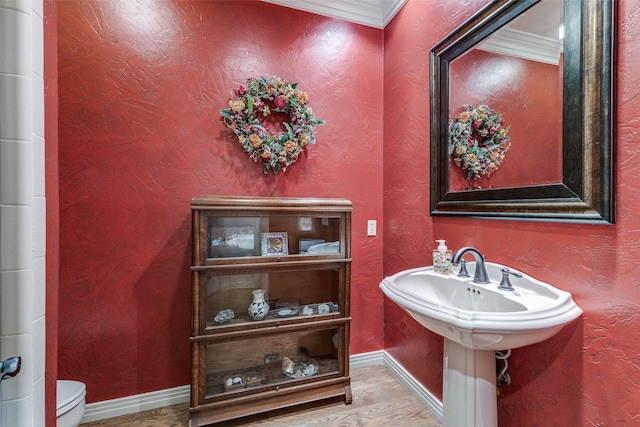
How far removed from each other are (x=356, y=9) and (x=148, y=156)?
1.96m

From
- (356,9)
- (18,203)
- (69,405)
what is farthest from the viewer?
(356,9)

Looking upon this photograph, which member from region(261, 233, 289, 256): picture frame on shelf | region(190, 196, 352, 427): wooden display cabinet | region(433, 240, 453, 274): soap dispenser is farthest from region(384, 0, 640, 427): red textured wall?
region(261, 233, 289, 256): picture frame on shelf

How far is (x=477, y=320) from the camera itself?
94 cm

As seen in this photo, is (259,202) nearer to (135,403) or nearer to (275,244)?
(275,244)

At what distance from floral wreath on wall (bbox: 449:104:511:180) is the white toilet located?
94.2 inches

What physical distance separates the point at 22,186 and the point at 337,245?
A: 59.9 inches

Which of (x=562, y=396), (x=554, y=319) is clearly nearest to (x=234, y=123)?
(x=554, y=319)

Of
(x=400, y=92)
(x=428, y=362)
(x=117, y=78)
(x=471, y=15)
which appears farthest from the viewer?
(x=400, y=92)

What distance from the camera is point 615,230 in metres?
0.97

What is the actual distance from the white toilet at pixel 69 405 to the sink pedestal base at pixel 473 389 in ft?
5.99

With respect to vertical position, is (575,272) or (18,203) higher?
(18,203)

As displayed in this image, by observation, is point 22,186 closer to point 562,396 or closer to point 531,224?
point 531,224

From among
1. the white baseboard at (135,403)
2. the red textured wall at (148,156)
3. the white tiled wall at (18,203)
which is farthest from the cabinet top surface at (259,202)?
the white baseboard at (135,403)

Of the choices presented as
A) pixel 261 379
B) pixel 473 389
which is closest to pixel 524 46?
pixel 473 389
